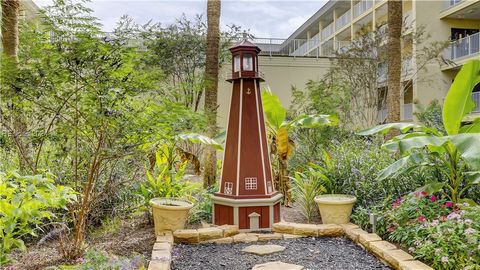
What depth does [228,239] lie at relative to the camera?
225 inches

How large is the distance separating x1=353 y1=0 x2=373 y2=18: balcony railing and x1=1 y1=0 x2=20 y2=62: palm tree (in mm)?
19535

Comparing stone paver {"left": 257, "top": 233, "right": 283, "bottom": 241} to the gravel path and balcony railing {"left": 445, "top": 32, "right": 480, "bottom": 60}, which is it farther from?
balcony railing {"left": 445, "top": 32, "right": 480, "bottom": 60}

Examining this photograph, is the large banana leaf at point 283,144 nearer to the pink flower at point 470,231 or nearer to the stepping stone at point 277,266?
the stepping stone at point 277,266

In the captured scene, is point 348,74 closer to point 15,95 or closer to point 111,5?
point 111,5

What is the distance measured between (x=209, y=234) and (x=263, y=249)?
87cm

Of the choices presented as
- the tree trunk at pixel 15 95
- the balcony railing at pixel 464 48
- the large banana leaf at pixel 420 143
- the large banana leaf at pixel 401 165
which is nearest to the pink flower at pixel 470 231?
the large banana leaf at pixel 420 143

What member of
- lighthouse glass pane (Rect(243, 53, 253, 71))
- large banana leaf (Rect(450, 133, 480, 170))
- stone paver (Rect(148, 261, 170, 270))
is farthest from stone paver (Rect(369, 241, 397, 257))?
lighthouse glass pane (Rect(243, 53, 253, 71))

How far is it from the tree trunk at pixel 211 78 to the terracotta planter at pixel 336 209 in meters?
3.01

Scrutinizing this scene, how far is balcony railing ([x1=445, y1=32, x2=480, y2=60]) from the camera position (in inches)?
655

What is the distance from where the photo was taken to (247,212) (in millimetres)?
6137

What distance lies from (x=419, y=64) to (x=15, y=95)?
1611 cm

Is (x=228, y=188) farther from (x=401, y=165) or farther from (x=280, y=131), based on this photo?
(x=401, y=165)

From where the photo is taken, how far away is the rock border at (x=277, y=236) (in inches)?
185

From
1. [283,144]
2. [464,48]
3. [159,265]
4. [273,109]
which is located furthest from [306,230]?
[464,48]
